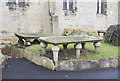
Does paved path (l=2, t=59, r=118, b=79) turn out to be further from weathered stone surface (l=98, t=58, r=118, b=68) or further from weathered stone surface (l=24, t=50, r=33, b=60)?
weathered stone surface (l=24, t=50, r=33, b=60)

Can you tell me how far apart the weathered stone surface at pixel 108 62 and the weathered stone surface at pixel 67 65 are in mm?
931

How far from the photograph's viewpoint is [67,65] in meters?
5.74

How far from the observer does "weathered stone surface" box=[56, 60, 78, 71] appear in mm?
5699

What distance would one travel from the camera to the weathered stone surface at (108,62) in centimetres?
599

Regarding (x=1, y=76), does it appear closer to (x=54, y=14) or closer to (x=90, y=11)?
(x=54, y=14)

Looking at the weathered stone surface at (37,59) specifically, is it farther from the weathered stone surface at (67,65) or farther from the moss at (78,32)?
the moss at (78,32)

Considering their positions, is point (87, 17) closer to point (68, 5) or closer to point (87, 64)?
point (68, 5)

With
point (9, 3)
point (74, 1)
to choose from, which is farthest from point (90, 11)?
point (9, 3)

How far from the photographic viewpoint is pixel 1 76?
5.07m

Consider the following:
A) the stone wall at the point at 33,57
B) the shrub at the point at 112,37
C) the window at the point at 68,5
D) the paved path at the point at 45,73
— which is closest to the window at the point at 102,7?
the window at the point at 68,5

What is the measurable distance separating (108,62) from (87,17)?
8.67 metres

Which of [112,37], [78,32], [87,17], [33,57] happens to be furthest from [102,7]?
[33,57]

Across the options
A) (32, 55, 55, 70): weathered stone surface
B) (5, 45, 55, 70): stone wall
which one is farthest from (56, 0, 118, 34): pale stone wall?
(32, 55, 55, 70): weathered stone surface

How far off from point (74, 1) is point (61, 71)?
31.2 ft
